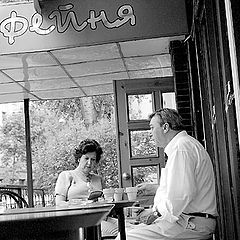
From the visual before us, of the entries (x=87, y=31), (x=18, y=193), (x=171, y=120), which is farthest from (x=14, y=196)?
(x=18, y=193)

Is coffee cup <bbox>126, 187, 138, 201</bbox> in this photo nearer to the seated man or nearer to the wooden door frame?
the seated man

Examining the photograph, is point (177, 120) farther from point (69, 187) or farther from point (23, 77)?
point (23, 77)

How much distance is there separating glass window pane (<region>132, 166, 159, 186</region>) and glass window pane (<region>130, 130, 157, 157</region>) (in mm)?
147

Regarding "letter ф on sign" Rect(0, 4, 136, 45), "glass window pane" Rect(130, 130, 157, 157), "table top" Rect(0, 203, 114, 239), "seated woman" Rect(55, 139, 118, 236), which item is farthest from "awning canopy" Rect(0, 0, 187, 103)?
"table top" Rect(0, 203, 114, 239)

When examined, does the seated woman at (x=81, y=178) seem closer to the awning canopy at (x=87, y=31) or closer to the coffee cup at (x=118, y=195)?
the coffee cup at (x=118, y=195)

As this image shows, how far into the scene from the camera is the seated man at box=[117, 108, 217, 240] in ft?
8.86

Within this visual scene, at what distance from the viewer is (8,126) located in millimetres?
19891

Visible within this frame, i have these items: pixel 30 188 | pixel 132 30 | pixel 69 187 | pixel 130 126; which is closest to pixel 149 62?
pixel 130 126

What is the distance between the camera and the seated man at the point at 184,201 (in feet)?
8.86

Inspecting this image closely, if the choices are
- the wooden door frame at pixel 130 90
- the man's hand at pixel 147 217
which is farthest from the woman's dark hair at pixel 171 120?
the wooden door frame at pixel 130 90

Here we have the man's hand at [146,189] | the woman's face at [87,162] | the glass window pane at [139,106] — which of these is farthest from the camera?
the glass window pane at [139,106]

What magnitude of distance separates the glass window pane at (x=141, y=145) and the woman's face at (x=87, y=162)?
2.94ft

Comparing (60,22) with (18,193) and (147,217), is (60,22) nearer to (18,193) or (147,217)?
(147,217)

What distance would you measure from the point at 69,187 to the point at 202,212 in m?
1.93
